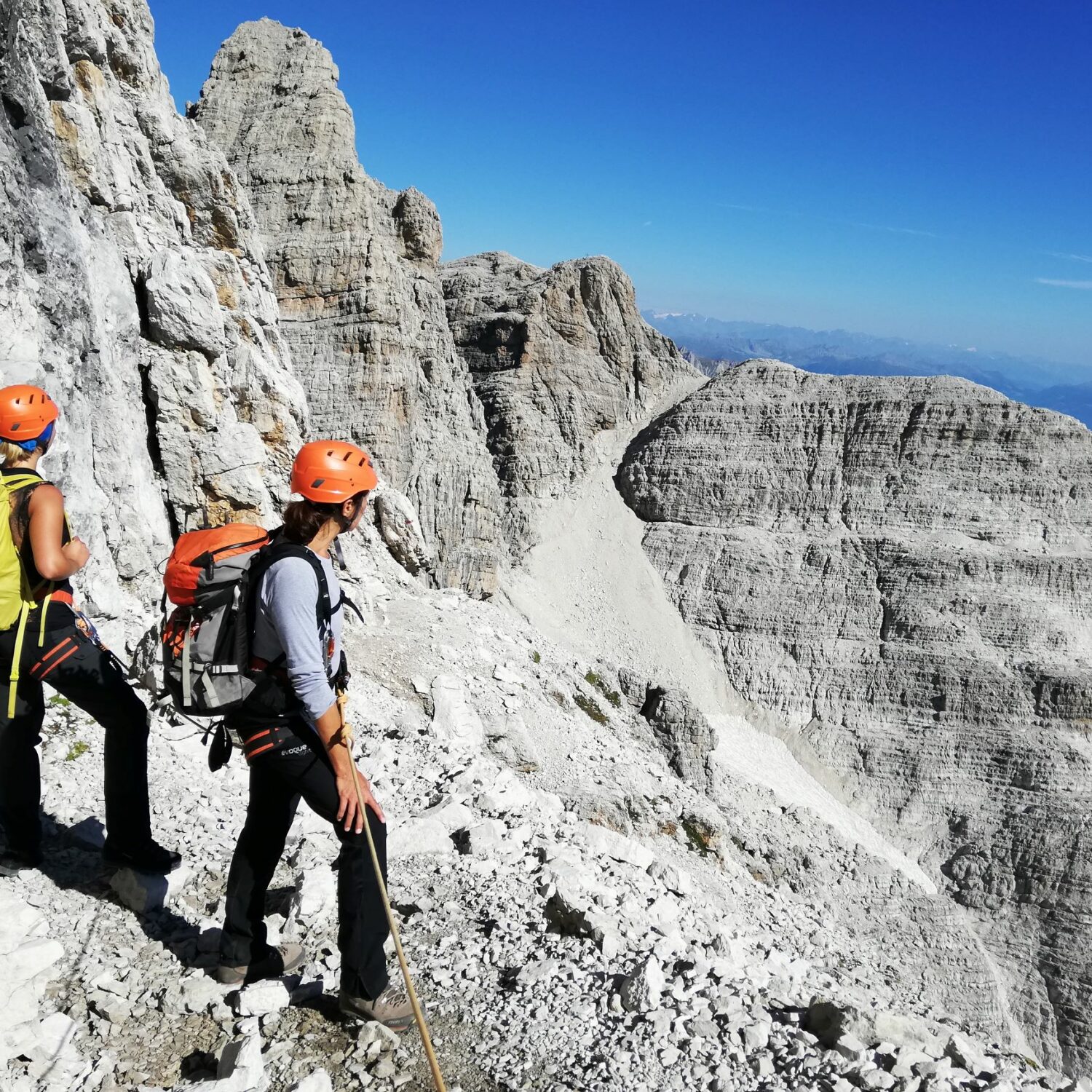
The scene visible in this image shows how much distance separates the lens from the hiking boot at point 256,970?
503cm

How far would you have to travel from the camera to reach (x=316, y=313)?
3697 cm

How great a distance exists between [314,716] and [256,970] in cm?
189

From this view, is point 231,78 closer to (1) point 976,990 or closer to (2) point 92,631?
(2) point 92,631

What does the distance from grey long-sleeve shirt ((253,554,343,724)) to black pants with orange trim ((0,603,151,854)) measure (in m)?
1.88

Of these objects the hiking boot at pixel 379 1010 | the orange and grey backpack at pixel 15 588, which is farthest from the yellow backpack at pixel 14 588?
the hiking boot at pixel 379 1010

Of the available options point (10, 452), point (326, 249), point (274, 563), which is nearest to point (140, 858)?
point (10, 452)

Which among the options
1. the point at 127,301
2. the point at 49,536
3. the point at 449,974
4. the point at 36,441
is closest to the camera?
the point at 49,536

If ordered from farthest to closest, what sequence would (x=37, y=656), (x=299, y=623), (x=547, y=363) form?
(x=547, y=363) < (x=37, y=656) < (x=299, y=623)

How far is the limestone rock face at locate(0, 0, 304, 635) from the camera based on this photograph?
37.5ft

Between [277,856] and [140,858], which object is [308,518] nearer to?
[277,856]

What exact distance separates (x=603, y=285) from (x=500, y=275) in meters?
7.68

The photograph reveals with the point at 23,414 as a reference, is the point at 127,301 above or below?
above

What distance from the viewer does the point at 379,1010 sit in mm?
4770

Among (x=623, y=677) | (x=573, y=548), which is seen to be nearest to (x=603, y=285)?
(x=573, y=548)
